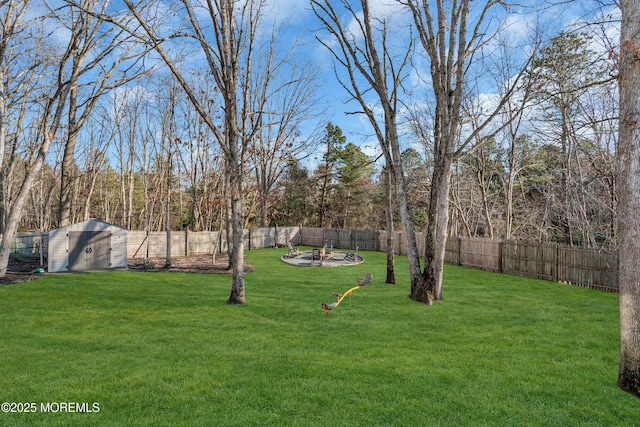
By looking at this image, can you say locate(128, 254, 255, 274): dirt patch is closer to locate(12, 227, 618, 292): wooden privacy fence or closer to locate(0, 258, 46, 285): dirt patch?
locate(12, 227, 618, 292): wooden privacy fence

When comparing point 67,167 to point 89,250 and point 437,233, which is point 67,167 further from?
point 437,233

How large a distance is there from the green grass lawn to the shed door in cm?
483

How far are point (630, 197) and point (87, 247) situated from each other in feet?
55.8

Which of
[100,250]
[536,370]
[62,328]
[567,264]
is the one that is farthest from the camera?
[100,250]

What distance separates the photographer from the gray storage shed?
13.5m

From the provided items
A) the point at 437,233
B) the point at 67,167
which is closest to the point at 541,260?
the point at 437,233

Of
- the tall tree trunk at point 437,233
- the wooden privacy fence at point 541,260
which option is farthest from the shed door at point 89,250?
the wooden privacy fence at point 541,260

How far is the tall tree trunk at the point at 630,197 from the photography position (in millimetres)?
3697

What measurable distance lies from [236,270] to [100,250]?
974cm

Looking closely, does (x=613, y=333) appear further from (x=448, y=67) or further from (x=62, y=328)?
(x=62, y=328)

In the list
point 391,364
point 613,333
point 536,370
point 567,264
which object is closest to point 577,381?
point 536,370

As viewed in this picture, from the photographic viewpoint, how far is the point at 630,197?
3775mm

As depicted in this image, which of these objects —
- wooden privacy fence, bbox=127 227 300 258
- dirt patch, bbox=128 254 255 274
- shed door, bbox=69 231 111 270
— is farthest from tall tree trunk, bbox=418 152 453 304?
shed door, bbox=69 231 111 270

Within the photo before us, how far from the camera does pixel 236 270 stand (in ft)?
27.6
